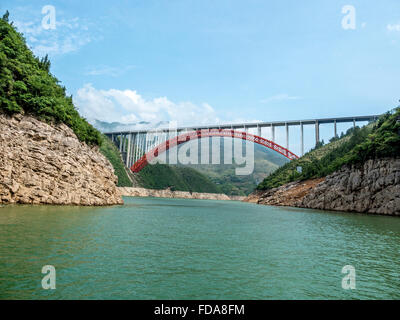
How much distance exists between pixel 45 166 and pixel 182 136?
238 feet

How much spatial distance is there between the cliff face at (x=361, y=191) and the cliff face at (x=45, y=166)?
31.0 meters

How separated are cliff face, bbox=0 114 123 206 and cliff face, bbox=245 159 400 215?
31.0 metres

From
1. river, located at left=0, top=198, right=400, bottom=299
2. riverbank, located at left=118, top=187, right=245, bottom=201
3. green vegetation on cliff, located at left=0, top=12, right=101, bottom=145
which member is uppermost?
green vegetation on cliff, located at left=0, top=12, right=101, bottom=145

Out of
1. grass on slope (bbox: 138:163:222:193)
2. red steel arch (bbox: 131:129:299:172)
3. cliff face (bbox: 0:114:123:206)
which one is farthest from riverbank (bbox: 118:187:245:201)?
cliff face (bbox: 0:114:123:206)

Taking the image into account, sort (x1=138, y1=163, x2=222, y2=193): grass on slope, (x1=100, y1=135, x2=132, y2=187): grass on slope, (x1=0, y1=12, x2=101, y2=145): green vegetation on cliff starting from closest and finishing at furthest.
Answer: (x1=0, y1=12, x2=101, y2=145): green vegetation on cliff < (x1=100, y1=135, x2=132, y2=187): grass on slope < (x1=138, y1=163, x2=222, y2=193): grass on slope

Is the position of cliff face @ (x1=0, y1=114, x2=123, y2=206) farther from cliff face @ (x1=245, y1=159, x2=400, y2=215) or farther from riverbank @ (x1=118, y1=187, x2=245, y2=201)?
riverbank @ (x1=118, y1=187, x2=245, y2=201)

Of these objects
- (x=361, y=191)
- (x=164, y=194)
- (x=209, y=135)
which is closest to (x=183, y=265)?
(x=361, y=191)

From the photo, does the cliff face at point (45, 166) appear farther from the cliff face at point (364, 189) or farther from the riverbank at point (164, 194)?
the riverbank at point (164, 194)

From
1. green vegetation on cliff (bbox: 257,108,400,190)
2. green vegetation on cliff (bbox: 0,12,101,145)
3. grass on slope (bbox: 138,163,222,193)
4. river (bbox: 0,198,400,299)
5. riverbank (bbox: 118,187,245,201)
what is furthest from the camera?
grass on slope (bbox: 138,163,222,193)

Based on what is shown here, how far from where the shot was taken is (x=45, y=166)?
23.7 metres

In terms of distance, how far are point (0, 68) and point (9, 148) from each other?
26.6ft

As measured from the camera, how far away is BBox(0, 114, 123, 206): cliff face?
70.4 ft

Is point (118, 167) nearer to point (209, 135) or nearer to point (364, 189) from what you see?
point (209, 135)
